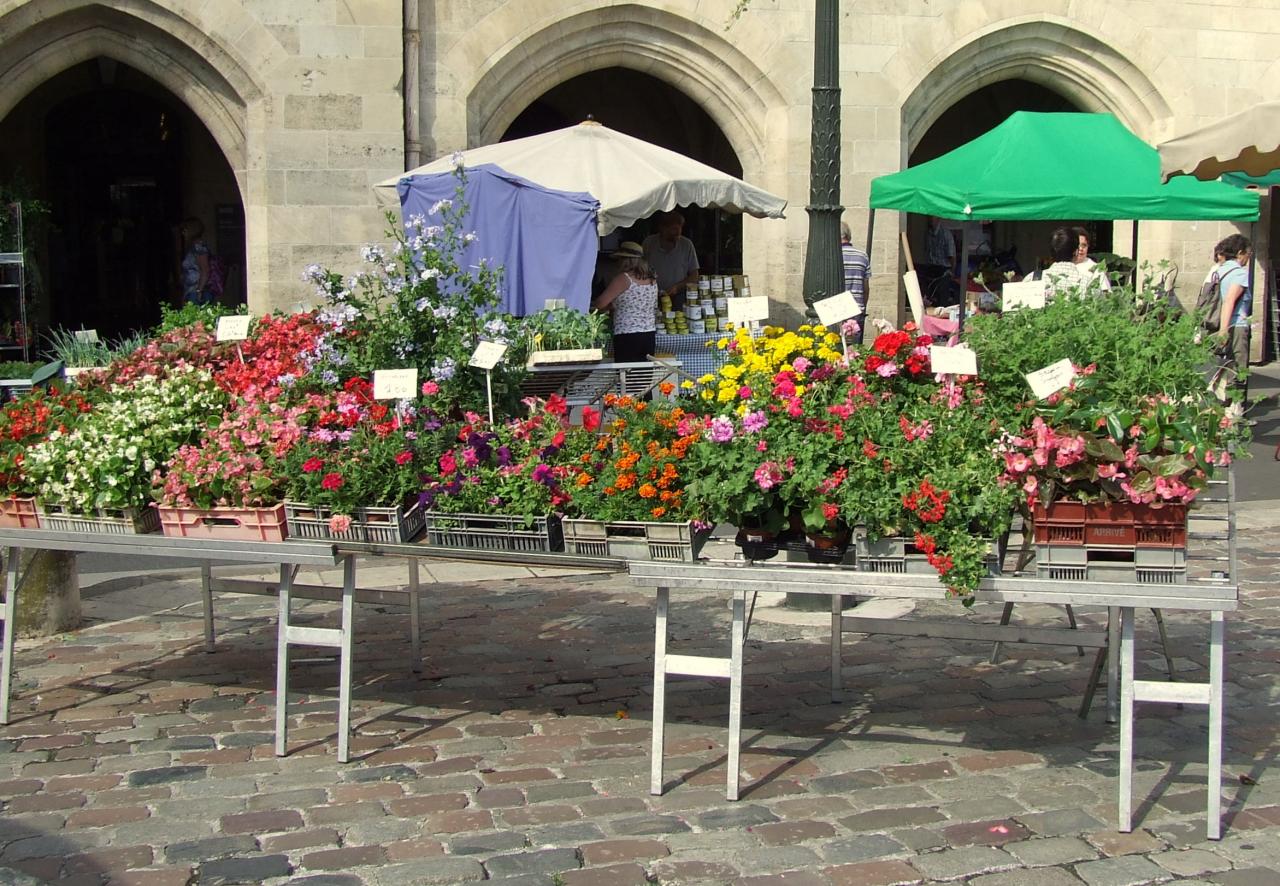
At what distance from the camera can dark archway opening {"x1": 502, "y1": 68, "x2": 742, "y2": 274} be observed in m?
17.6

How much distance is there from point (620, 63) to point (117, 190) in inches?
287

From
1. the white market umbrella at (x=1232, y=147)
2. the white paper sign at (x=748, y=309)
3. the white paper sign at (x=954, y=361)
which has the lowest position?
the white paper sign at (x=954, y=361)

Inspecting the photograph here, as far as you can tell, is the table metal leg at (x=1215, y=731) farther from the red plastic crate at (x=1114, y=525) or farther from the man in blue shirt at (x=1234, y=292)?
the man in blue shirt at (x=1234, y=292)

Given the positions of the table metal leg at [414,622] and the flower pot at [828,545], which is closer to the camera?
the flower pot at [828,545]

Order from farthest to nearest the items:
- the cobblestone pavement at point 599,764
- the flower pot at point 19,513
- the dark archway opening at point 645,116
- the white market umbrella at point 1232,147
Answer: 1. the dark archway opening at point 645,116
2. the white market umbrella at point 1232,147
3. the flower pot at point 19,513
4. the cobblestone pavement at point 599,764

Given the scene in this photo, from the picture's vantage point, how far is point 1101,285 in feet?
16.7

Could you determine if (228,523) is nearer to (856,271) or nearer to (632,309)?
(632,309)

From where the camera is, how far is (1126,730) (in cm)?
433

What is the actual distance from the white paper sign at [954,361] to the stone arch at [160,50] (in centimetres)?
904

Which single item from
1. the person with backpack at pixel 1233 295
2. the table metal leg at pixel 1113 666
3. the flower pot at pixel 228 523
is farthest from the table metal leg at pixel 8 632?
the person with backpack at pixel 1233 295

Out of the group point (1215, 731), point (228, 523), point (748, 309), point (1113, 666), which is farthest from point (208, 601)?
point (1215, 731)

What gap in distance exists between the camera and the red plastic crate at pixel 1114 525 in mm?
4250

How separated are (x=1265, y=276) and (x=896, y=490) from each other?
41.8 feet

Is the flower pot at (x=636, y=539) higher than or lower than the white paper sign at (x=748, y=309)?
lower
